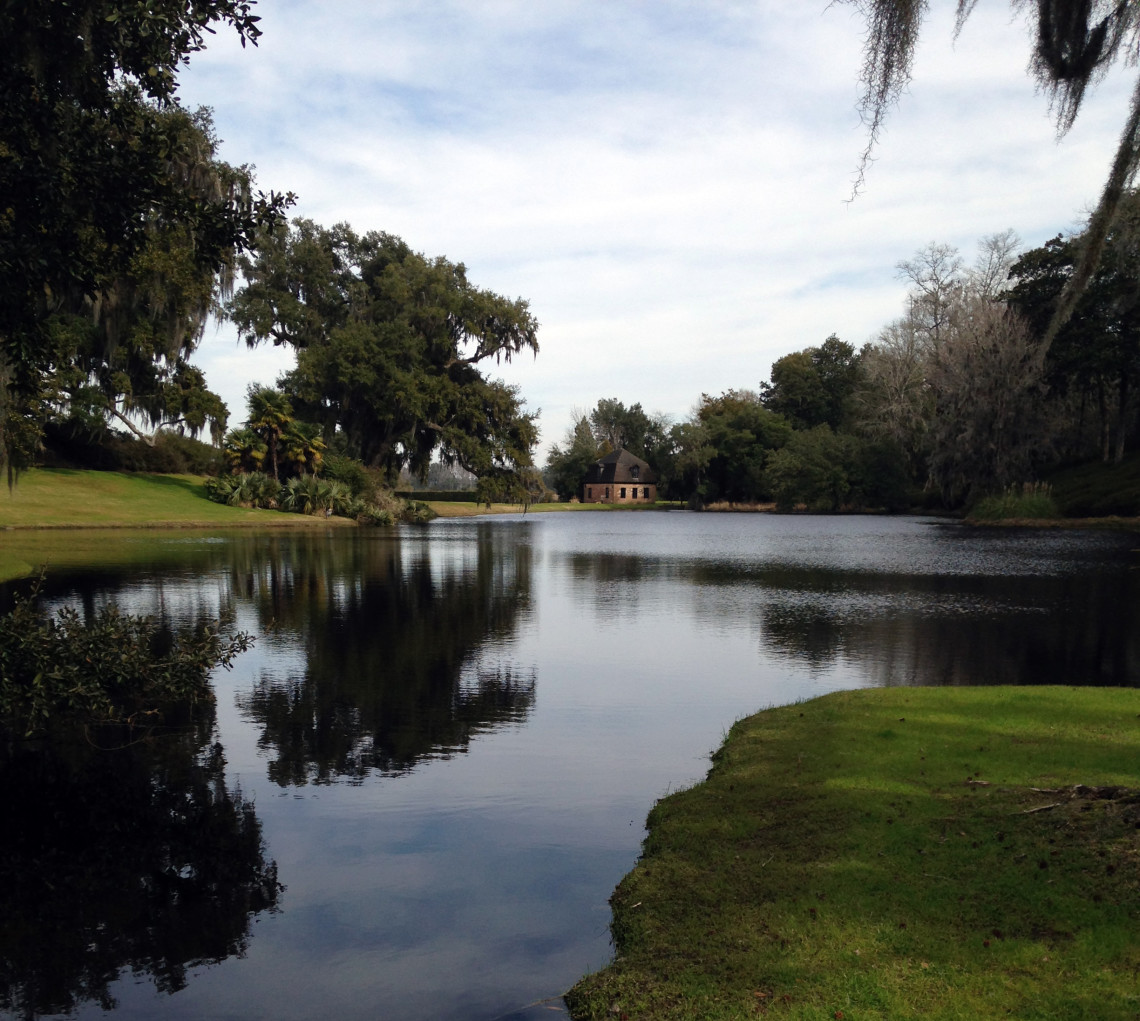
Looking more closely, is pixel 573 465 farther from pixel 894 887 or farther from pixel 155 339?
pixel 894 887

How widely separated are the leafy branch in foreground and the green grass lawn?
27.7 metres

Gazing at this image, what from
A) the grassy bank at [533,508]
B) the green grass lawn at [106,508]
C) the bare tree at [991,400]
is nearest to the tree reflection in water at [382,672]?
the green grass lawn at [106,508]

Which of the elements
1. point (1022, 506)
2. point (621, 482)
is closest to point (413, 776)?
point (1022, 506)

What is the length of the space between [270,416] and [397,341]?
11580 mm

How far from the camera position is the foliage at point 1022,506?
60.5m

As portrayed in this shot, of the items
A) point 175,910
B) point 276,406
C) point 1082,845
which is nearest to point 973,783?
point 1082,845

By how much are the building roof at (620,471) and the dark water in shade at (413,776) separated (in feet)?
351

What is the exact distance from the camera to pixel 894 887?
598cm

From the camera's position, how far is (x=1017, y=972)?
4859 millimetres

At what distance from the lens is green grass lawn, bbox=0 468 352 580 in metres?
44.0

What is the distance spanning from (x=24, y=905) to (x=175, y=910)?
114cm

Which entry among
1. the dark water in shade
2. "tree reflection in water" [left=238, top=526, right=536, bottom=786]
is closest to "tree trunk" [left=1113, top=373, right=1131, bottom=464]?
the dark water in shade

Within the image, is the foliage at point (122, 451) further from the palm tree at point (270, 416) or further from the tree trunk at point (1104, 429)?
the tree trunk at point (1104, 429)

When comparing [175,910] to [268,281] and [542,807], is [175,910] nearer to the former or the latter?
[542,807]
